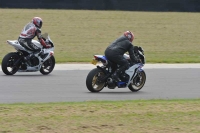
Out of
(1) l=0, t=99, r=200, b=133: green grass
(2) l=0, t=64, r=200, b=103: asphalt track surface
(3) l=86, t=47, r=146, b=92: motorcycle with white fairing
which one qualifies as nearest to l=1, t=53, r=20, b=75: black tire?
(2) l=0, t=64, r=200, b=103: asphalt track surface

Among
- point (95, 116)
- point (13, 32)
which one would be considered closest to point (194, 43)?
point (13, 32)

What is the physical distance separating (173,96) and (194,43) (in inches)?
638

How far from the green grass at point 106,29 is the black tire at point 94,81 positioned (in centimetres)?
1070

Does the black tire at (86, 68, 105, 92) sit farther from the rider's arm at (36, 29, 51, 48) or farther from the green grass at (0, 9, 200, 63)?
the green grass at (0, 9, 200, 63)

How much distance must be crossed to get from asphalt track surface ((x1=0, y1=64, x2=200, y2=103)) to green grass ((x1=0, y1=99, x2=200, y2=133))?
5.55 feet

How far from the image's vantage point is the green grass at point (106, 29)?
1088 inches

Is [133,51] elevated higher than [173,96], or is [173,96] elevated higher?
[133,51]

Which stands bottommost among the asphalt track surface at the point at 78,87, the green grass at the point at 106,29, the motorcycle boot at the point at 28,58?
the asphalt track surface at the point at 78,87

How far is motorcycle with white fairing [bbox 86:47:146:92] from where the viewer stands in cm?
1462

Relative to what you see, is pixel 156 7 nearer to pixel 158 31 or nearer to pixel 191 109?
pixel 158 31

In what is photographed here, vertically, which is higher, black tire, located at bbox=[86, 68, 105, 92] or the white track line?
the white track line

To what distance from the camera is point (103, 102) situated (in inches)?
494

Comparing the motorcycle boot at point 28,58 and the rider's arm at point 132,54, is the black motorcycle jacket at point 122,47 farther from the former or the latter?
the motorcycle boot at point 28,58

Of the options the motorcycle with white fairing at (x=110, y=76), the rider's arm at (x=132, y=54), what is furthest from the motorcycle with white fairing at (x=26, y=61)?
the rider's arm at (x=132, y=54)
